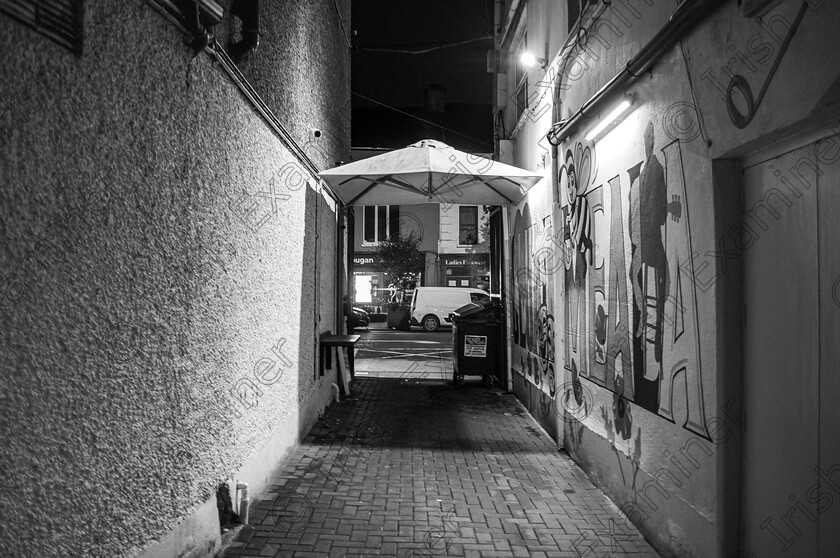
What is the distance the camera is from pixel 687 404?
3582 mm

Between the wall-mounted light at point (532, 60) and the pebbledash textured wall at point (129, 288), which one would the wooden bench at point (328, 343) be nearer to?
the pebbledash textured wall at point (129, 288)

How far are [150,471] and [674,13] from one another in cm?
398

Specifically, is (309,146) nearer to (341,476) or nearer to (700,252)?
(341,476)

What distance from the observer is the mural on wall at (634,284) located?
3693 millimetres

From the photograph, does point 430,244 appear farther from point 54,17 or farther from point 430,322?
point 54,17

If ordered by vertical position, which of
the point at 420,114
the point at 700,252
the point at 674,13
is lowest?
the point at 700,252

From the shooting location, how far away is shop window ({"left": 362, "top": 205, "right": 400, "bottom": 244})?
106 ft

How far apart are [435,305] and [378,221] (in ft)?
32.8

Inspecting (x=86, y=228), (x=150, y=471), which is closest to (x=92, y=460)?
(x=150, y=471)

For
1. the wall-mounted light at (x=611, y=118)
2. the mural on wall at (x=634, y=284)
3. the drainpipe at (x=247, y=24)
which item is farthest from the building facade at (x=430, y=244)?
the drainpipe at (x=247, y=24)
